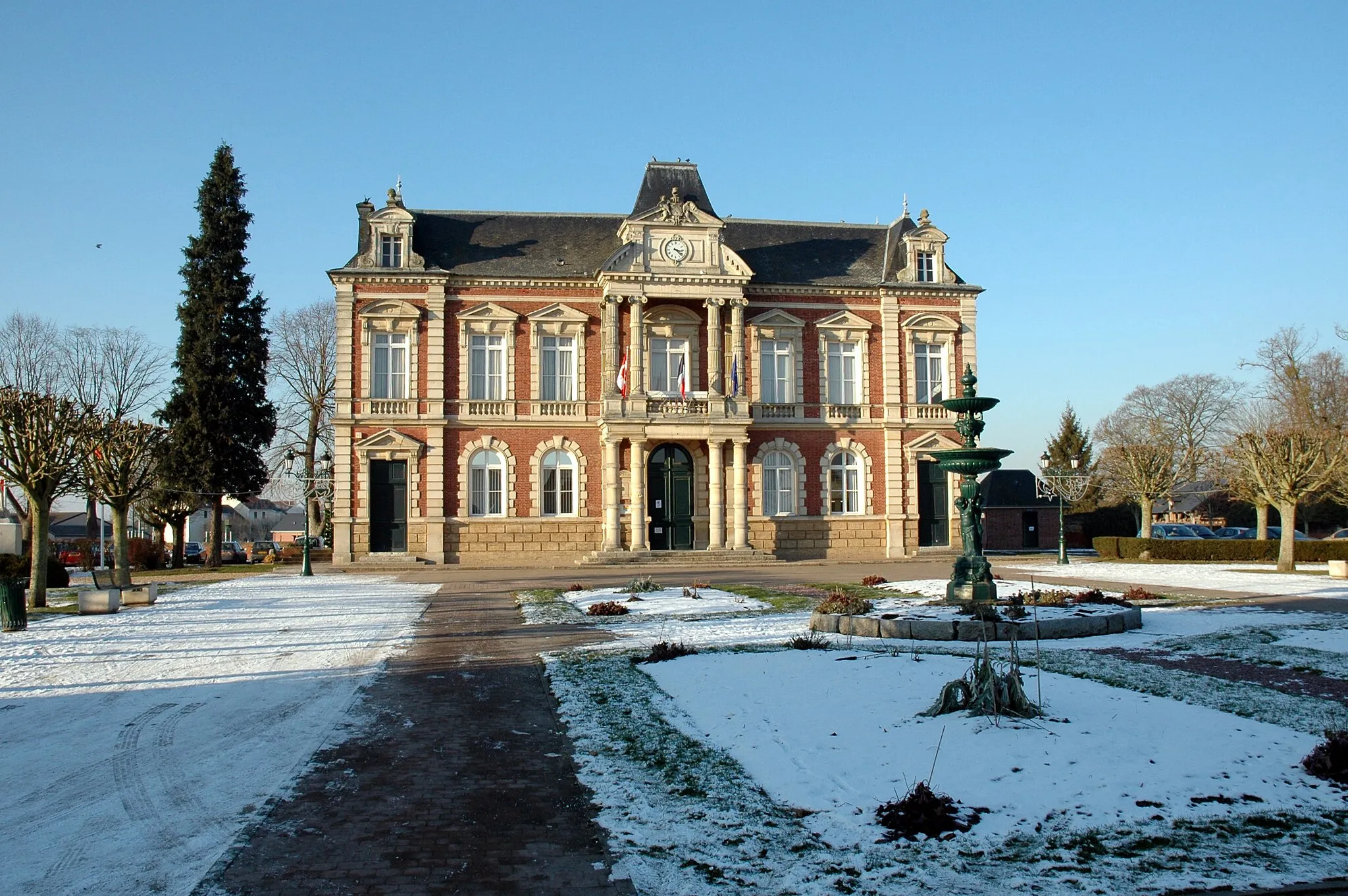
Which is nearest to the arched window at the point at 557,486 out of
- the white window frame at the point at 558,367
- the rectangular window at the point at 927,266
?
the white window frame at the point at 558,367

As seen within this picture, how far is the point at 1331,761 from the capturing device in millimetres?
6871

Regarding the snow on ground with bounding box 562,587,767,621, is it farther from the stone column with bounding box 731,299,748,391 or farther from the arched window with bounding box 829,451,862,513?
the arched window with bounding box 829,451,862,513

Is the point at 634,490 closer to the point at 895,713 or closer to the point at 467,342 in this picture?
the point at 467,342

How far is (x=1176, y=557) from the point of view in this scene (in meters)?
35.8

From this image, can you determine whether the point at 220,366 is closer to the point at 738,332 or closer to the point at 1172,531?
the point at 738,332

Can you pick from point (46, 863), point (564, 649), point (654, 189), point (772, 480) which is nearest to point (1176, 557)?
point (772, 480)

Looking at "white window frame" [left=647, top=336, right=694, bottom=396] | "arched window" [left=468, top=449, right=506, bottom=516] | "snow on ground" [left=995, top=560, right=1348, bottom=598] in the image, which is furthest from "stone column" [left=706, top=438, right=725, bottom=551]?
"snow on ground" [left=995, top=560, right=1348, bottom=598]

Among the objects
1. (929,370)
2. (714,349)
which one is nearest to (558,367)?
(714,349)

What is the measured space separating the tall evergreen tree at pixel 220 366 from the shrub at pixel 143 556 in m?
2.07

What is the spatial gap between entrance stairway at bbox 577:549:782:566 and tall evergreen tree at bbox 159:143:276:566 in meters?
16.5

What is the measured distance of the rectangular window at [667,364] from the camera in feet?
123

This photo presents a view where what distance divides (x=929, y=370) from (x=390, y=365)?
2103 centimetres

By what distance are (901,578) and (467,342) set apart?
61.5 ft

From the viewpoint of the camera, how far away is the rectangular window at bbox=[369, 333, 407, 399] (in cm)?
3612
